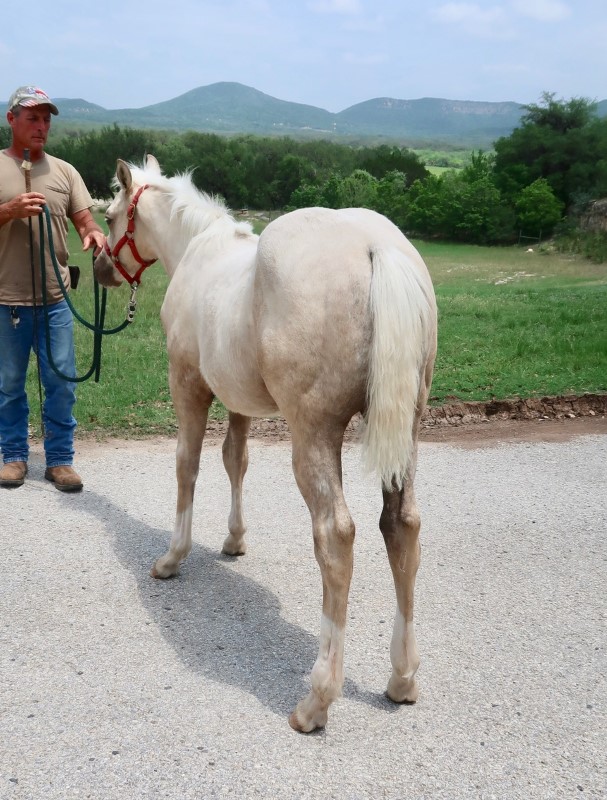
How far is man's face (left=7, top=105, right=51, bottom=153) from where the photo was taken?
5.08m

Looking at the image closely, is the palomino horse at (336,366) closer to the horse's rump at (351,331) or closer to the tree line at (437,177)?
the horse's rump at (351,331)

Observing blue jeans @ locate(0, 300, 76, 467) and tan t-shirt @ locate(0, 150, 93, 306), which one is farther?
blue jeans @ locate(0, 300, 76, 467)

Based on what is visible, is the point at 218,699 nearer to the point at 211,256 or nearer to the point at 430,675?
the point at 430,675

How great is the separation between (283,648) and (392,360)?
162 cm

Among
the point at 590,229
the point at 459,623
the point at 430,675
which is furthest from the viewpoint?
the point at 590,229

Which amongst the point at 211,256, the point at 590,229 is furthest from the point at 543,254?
the point at 211,256

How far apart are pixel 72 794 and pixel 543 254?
2783 centimetres

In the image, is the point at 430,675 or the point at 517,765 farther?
the point at 430,675

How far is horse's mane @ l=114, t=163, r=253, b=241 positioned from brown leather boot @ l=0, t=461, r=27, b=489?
2408 millimetres

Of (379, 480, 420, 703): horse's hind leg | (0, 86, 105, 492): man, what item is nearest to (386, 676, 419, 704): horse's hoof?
(379, 480, 420, 703): horse's hind leg

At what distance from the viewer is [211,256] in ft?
13.5

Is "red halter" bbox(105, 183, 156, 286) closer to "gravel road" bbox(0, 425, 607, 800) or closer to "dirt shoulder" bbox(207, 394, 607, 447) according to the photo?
"gravel road" bbox(0, 425, 607, 800)

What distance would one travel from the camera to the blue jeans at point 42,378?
5.53m

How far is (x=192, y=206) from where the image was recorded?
14.3ft
